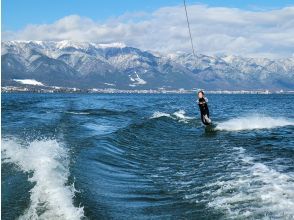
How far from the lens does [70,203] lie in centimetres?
996

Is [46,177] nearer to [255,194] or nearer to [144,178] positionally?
[144,178]

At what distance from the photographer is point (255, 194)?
1162 centimetres

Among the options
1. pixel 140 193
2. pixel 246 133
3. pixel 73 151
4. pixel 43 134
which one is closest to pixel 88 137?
pixel 43 134

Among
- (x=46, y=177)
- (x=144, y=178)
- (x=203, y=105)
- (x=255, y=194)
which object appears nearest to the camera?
(x=255, y=194)

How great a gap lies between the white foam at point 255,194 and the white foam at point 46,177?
3341 millimetres

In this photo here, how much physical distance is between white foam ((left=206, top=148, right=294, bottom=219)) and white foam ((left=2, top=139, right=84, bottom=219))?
334 cm

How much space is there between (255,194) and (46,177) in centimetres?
517

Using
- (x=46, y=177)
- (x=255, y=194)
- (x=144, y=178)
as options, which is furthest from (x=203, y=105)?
(x=46, y=177)

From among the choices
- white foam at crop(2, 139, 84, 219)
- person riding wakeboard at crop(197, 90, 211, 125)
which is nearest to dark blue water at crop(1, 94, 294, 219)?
white foam at crop(2, 139, 84, 219)

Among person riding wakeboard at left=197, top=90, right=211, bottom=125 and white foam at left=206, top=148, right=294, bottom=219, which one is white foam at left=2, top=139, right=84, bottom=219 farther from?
person riding wakeboard at left=197, top=90, right=211, bottom=125

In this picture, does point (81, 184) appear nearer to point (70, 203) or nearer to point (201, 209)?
point (70, 203)

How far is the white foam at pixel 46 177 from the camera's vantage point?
935 centimetres

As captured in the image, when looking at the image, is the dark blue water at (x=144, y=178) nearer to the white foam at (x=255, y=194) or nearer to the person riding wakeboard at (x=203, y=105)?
the white foam at (x=255, y=194)

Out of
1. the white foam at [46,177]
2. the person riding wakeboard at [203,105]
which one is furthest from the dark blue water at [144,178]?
the person riding wakeboard at [203,105]
